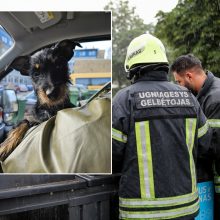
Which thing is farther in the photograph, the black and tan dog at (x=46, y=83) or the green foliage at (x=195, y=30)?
the green foliage at (x=195, y=30)

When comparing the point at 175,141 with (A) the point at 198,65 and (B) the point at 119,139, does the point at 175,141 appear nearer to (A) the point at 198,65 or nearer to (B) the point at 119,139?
(B) the point at 119,139

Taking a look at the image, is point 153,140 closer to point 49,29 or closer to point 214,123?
point 214,123

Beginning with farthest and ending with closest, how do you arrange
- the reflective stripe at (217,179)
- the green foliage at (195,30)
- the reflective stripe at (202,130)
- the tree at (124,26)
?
1. the tree at (124,26)
2. the green foliage at (195,30)
3. the reflective stripe at (217,179)
4. the reflective stripe at (202,130)

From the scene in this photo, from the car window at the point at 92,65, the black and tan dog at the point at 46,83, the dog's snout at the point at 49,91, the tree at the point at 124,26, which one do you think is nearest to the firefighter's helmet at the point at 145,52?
the car window at the point at 92,65

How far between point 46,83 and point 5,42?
Result: 1.07 ft

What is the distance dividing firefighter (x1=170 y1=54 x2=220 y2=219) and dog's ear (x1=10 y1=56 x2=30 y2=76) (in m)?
1.36

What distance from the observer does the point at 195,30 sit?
38.2ft

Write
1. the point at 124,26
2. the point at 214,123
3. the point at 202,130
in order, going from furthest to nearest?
the point at 124,26
the point at 214,123
the point at 202,130

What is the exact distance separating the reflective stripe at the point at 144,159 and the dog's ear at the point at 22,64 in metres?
0.71

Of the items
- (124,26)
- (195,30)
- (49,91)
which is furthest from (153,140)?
(124,26)

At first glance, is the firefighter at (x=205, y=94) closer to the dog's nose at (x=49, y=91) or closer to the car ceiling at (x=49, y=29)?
the car ceiling at (x=49, y=29)

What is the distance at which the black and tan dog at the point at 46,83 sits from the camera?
2295mm

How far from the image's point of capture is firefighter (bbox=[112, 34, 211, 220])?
2.31 meters

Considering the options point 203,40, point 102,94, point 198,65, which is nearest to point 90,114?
point 102,94
